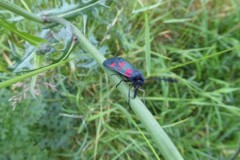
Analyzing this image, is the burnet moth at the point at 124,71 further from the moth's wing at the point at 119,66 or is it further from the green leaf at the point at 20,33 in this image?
the green leaf at the point at 20,33

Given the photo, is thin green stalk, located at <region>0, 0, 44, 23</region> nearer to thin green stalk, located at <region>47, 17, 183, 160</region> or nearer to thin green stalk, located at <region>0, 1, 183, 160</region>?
thin green stalk, located at <region>0, 1, 183, 160</region>

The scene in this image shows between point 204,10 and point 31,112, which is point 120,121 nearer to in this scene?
point 31,112

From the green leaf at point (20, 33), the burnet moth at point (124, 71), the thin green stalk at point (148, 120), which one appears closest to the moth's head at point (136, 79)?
the burnet moth at point (124, 71)

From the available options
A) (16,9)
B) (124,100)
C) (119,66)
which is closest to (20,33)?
(16,9)

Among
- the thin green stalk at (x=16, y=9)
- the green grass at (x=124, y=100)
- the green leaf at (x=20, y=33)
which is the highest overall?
the thin green stalk at (x=16, y=9)

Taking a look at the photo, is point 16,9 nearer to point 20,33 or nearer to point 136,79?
point 20,33

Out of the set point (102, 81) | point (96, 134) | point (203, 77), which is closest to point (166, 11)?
point (203, 77)
